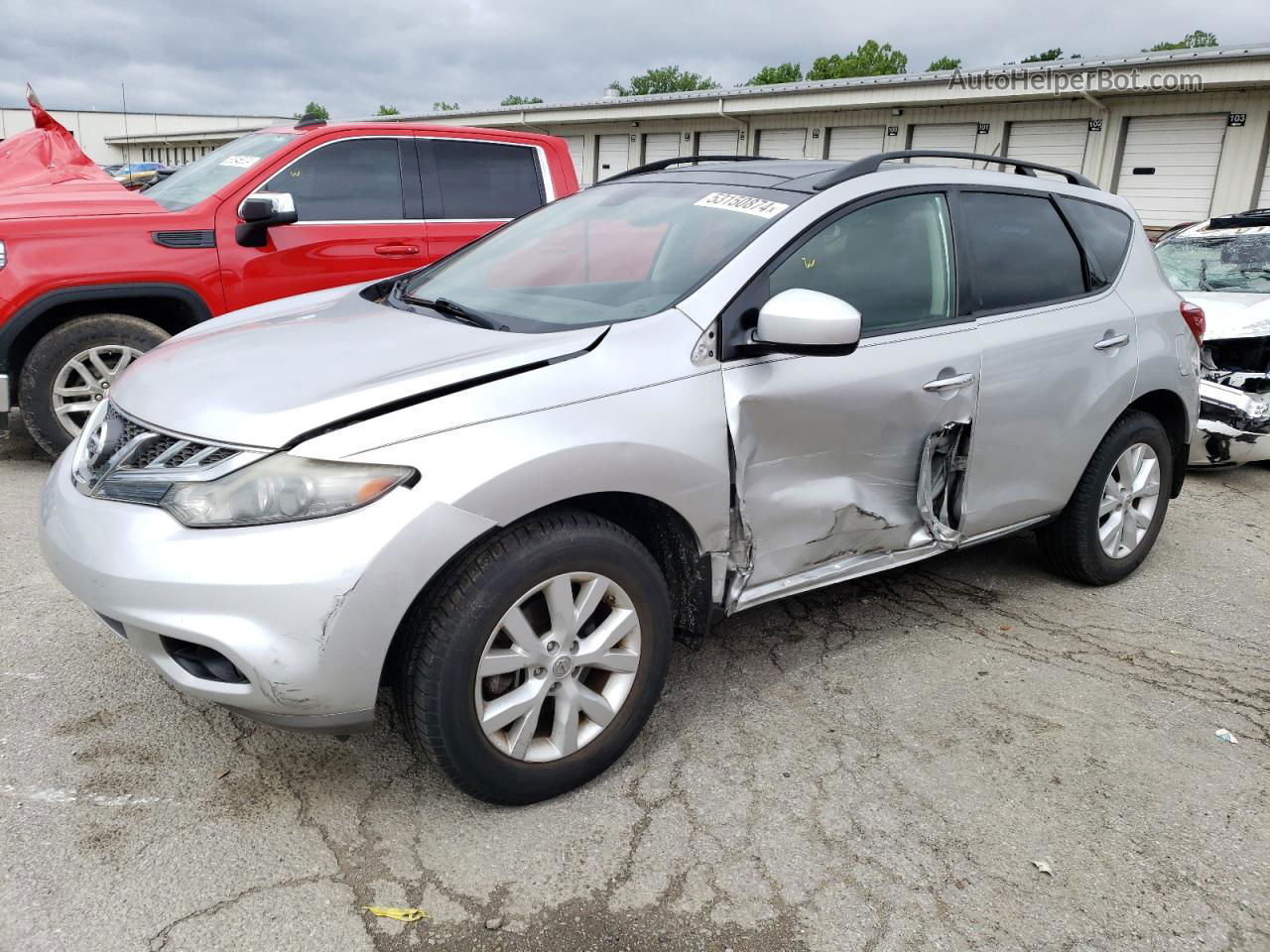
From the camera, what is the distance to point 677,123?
22609mm

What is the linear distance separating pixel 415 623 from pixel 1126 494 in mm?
3090

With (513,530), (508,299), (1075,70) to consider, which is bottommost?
(513,530)

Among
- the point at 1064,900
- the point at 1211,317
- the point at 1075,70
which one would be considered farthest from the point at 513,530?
the point at 1075,70

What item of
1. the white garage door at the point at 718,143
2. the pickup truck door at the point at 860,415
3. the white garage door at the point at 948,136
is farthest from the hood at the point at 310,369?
the white garage door at the point at 718,143

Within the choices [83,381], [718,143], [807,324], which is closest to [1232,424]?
[807,324]

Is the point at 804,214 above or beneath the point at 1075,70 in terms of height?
beneath

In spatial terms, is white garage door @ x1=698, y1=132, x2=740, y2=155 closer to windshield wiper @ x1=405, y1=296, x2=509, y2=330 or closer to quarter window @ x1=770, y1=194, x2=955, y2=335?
quarter window @ x1=770, y1=194, x2=955, y2=335

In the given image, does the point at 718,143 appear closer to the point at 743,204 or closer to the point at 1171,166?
the point at 1171,166

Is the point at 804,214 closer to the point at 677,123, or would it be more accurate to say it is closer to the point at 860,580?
the point at 860,580

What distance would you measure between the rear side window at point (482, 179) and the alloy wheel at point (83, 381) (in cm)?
199

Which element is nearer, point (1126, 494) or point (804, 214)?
point (804, 214)

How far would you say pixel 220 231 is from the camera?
5273mm

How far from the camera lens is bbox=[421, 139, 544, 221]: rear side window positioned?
6059mm

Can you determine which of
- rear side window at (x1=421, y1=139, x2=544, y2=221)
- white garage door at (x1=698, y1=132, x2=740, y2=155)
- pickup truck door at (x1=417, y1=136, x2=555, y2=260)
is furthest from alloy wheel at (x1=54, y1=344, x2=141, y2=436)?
white garage door at (x1=698, y1=132, x2=740, y2=155)
